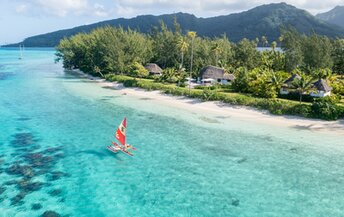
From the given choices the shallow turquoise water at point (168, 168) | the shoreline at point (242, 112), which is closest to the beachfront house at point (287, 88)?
the shoreline at point (242, 112)

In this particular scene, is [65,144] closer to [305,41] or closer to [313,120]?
[313,120]

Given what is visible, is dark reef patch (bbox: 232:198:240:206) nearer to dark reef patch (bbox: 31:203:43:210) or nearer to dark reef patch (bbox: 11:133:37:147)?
dark reef patch (bbox: 31:203:43:210)

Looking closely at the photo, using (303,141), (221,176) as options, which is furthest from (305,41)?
(221,176)

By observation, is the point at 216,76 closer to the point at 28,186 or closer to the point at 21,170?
the point at 21,170

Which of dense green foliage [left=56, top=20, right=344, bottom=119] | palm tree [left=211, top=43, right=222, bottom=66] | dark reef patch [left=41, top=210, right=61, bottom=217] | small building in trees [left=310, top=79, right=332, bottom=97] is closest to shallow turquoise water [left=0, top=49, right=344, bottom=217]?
dark reef patch [left=41, top=210, right=61, bottom=217]

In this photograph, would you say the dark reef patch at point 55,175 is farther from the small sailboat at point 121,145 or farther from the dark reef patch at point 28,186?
the small sailboat at point 121,145

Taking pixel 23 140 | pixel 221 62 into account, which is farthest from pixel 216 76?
pixel 23 140
